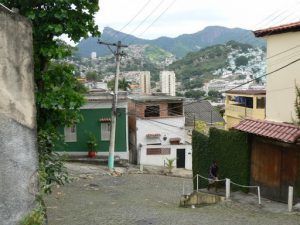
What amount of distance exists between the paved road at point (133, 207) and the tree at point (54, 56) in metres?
2.95

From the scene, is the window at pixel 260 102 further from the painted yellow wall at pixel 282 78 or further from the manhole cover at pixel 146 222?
the manhole cover at pixel 146 222

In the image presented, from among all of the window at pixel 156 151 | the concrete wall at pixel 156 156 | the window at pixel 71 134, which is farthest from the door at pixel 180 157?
the window at pixel 71 134

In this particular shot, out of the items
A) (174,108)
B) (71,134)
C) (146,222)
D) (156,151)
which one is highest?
(174,108)

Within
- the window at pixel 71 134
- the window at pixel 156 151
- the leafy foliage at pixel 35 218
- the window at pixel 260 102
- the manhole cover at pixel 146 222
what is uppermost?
the window at pixel 260 102

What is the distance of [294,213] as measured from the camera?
14469 millimetres

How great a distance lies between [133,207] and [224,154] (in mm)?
5250

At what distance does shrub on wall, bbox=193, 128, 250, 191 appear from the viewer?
18.8 meters

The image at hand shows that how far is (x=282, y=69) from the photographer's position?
1861 cm

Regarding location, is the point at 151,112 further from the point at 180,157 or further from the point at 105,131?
the point at 105,131

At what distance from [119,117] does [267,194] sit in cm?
1757

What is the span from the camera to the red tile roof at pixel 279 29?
17.2m

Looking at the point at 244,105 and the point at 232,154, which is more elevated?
the point at 244,105

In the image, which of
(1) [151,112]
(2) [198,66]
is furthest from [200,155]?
(2) [198,66]

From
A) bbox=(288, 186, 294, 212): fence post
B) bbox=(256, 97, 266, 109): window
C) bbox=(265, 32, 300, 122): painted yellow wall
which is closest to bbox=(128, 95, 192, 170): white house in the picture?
bbox=(256, 97, 266, 109): window
